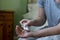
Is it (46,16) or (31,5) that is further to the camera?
(31,5)

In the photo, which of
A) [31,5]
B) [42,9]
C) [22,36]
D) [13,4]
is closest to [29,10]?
[31,5]

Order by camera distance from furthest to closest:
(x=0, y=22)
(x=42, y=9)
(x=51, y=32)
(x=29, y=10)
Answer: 1. (x=29, y=10)
2. (x=0, y=22)
3. (x=42, y=9)
4. (x=51, y=32)

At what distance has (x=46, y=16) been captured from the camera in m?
1.40

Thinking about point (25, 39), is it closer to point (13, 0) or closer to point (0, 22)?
point (0, 22)

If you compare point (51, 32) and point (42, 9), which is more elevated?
point (42, 9)

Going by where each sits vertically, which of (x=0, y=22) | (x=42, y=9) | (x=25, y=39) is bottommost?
(x=0, y=22)

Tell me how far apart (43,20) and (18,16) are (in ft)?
5.11

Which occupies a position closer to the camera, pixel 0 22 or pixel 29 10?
pixel 0 22

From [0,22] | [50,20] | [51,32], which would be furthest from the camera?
[0,22]

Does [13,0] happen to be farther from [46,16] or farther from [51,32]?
[51,32]

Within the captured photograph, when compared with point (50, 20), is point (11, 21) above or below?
below

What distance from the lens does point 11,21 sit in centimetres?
254

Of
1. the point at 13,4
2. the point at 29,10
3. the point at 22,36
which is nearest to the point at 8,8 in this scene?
the point at 13,4

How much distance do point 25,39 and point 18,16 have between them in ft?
6.22
